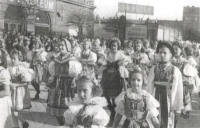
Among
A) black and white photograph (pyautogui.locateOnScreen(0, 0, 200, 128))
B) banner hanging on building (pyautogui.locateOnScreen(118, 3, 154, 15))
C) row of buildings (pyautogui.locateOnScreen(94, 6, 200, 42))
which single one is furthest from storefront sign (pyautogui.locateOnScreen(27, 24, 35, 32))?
banner hanging on building (pyautogui.locateOnScreen(118, 3, 154, 15))

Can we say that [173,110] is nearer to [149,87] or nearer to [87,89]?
[149,87]

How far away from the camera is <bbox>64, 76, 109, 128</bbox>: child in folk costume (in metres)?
2.29

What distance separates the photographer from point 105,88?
454 centimetres

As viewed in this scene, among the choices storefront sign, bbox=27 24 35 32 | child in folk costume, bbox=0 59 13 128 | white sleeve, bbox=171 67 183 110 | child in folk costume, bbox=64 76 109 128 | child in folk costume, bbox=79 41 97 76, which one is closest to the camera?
child in folk costume, bbox=64 76 109 128

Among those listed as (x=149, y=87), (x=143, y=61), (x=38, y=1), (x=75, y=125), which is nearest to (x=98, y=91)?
(x=75, y=125)

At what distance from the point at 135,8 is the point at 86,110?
326cm

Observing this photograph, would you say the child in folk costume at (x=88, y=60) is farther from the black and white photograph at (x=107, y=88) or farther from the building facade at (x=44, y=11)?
the building facade at (x=44, y=11)

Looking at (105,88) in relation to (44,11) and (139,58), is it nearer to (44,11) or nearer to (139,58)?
(139,58)

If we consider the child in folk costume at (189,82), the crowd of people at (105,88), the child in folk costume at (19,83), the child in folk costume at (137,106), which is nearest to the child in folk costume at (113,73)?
the crowd of people at (105,88)

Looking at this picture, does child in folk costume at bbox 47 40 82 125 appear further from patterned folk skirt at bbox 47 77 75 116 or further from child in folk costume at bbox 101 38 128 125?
child in folk costume at bbox 101 38 128 125

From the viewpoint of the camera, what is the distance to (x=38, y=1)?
769 centimetres

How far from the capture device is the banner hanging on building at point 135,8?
490cm

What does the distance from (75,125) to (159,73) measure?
1359mm

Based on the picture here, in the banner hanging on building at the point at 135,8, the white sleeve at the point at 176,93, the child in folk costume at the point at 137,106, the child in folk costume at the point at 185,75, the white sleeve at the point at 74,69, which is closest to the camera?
the child in folk costume at the point at 137,106
